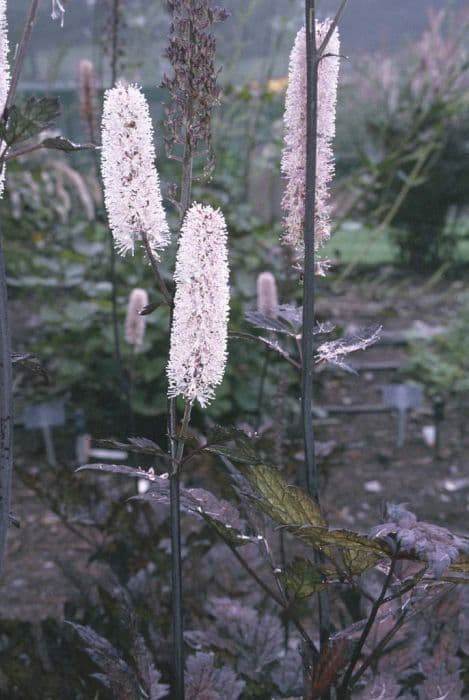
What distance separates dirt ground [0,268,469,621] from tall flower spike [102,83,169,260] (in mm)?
1546

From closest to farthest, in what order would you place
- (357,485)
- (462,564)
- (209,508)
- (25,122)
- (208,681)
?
(25,122), (462,564), (209,508), (208,681), (357,485)

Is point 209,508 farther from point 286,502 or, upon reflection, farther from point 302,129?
point 302,129

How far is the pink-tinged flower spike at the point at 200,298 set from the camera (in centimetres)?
102

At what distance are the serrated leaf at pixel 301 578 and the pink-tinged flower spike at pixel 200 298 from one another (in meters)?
0.30

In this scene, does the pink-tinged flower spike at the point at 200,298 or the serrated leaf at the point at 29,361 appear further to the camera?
the serrated leaf at the point at 29,361

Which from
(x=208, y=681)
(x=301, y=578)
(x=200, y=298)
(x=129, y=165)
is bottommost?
(x=208, y=681)

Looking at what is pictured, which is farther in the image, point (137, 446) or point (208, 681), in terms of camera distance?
point (208, 681)

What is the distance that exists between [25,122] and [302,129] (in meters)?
0.38

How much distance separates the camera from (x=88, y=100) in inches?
107

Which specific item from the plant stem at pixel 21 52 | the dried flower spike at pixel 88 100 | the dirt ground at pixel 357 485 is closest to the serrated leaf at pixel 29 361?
the plant stem at pixel 21 52

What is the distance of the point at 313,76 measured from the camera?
1.16m

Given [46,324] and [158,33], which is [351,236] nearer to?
[158,33]

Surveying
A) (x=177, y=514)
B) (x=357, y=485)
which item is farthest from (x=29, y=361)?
(x=357, y=485)

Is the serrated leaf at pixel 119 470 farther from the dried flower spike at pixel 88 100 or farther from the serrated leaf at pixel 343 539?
the dried flower spike at pixel 88 100
